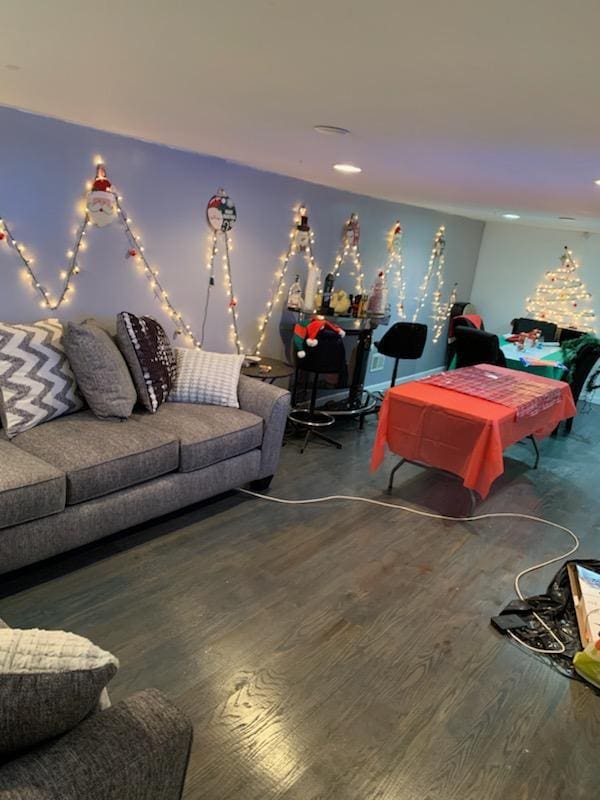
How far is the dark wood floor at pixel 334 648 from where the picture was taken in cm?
181

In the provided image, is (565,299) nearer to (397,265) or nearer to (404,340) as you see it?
(397,265)

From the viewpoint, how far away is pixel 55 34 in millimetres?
1392

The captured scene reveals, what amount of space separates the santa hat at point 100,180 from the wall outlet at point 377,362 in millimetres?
3327

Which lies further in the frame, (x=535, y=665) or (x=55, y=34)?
(x=535, y=665)

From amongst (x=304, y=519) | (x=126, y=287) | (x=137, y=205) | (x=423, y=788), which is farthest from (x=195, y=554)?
(x=137, y=205)

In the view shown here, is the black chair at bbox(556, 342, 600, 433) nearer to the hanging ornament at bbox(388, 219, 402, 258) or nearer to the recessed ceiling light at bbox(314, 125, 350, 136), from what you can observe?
the hanging ornament at bbox(388, 219, 402, 258)

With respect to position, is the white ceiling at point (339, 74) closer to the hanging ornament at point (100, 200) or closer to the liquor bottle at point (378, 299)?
the hanging ornament at point (100, 200)

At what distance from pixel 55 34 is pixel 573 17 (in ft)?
3.76

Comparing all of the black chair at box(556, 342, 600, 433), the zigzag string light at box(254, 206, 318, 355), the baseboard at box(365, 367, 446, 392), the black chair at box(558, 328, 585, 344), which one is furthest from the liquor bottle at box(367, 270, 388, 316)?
the black chair at box(558, 328, 585, 344)

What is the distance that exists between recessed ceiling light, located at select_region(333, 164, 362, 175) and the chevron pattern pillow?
68.8 inches

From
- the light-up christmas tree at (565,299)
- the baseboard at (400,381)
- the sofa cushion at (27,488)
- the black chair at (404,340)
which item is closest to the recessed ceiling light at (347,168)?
the black chair at (404,340)

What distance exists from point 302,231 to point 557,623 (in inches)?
127

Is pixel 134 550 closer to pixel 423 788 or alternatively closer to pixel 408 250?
pixel 423 788

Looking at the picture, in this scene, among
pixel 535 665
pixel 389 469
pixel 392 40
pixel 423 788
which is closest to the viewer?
pixel 392 40
